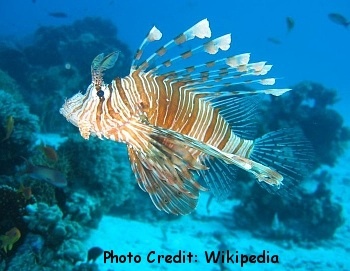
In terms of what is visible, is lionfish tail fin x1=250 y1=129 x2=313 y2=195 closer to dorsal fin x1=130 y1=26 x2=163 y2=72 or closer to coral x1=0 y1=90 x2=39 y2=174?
dorsal fin x1=130 y1=26 x2=163 y2=72

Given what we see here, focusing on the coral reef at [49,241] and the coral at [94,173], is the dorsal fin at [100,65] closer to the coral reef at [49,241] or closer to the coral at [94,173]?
the coral reef at [49,241]

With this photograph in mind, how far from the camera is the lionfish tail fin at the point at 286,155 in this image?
298 centimetres

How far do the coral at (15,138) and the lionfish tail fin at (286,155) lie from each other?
3.50 meters

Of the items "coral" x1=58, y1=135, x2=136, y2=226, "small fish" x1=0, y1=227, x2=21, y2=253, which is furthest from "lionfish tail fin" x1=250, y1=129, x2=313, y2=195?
"coral" x1=58, y1=135, x2=136, y2=226

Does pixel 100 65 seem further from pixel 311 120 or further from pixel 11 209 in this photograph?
pixel 311 120

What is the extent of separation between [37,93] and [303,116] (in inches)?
331

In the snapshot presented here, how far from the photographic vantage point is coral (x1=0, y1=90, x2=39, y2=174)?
494 centimetres

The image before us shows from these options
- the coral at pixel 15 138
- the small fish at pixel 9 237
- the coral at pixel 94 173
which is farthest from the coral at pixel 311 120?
the small fish at pixel 9 237

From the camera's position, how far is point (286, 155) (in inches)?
118

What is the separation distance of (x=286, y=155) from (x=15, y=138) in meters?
3.76

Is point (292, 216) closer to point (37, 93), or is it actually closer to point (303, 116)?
point (303, 116)

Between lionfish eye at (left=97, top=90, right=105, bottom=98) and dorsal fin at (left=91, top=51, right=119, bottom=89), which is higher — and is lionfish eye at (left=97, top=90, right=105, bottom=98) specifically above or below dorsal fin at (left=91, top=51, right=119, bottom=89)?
below

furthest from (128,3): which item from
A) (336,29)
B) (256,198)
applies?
(256,198)

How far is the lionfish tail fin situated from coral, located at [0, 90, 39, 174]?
3.50 m
